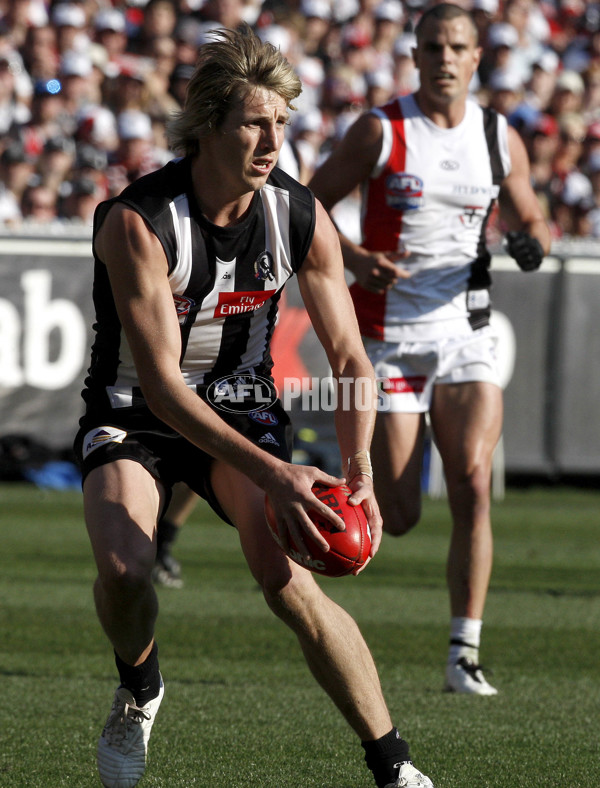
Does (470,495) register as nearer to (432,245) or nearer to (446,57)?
(432,245)

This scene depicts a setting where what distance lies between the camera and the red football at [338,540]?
3.35 meters

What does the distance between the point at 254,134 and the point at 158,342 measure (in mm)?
660

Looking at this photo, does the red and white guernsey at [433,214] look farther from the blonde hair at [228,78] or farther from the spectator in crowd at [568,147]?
the spectator in crowd at [568,147]

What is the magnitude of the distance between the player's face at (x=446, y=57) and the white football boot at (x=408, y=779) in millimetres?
3354

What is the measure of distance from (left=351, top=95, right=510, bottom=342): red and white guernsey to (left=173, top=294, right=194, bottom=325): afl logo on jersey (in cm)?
212

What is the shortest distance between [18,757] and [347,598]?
138 inches

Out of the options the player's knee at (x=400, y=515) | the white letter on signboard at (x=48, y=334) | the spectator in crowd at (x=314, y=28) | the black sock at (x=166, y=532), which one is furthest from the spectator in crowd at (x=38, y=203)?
the player's knee at (x=400, y=515)

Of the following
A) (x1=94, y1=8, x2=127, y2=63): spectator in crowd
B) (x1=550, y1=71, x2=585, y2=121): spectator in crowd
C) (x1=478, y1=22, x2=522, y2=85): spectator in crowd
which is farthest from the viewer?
(x1=478, y1=22, x2=522, y2=85): spectator in crowd

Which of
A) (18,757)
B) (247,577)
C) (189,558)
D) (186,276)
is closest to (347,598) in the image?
(247,577)

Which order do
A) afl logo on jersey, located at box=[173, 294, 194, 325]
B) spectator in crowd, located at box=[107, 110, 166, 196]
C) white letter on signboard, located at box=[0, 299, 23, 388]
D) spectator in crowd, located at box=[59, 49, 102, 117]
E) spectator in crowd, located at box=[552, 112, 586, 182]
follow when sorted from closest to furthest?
afl logo on jersey, located at box=[173, 294, 194, 325] < white letter on signboard, located at box=[0, 299, 23, 388] < spectator in crowd, located at box=[107, 110, 166, 196] < spectator in crowd, located at box=[59, 49, 102, 117] < spectator in crowd, located at box=[552, 112, 586, 182]

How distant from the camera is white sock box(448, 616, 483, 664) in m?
5.29

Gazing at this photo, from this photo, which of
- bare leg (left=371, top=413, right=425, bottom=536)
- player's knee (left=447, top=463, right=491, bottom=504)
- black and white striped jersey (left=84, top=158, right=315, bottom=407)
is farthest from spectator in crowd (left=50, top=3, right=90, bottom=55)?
black and white striped jersey (left=84, top=158, right=315, bottom=407)

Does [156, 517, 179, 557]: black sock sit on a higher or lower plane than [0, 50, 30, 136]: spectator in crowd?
lower

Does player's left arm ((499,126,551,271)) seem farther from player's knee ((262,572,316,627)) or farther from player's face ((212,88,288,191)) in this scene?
player's knee ((262,572,316,627))
